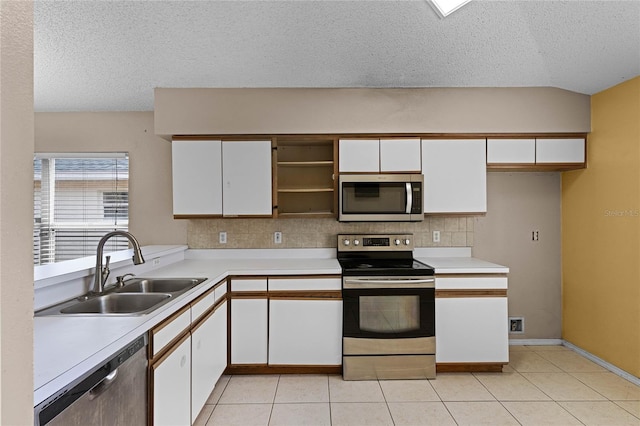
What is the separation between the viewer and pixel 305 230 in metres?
3.47

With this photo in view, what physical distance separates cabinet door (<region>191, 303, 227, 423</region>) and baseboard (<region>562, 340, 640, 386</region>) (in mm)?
3046

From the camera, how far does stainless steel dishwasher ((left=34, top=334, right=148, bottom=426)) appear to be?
972 mm

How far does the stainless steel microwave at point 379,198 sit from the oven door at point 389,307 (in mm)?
565

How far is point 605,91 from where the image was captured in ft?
9.70

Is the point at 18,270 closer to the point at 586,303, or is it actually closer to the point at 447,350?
the point at 447,350

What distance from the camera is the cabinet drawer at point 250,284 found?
9.33ft

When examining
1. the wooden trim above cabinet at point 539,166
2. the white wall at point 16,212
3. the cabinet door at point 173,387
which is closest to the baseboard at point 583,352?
the wooden trim above cabinet at point 539,166

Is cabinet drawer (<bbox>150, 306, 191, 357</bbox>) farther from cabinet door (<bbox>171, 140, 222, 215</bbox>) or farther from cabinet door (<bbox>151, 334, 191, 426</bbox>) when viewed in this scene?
cabinet door (<bbox>171, 140, 222, 215</bbox>)

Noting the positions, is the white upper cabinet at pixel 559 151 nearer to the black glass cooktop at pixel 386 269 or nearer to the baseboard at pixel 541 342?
the black glass cooktop at pixel 386 269

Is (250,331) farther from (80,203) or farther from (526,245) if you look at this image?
(526,245)

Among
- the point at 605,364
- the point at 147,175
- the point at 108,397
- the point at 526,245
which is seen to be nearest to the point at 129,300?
the point at 108,397

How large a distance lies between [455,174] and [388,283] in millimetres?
1137

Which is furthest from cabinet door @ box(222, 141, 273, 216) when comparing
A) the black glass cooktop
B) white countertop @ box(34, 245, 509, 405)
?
the black glass cooktop

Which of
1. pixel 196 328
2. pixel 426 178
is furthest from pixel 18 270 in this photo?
pixel 426 178
